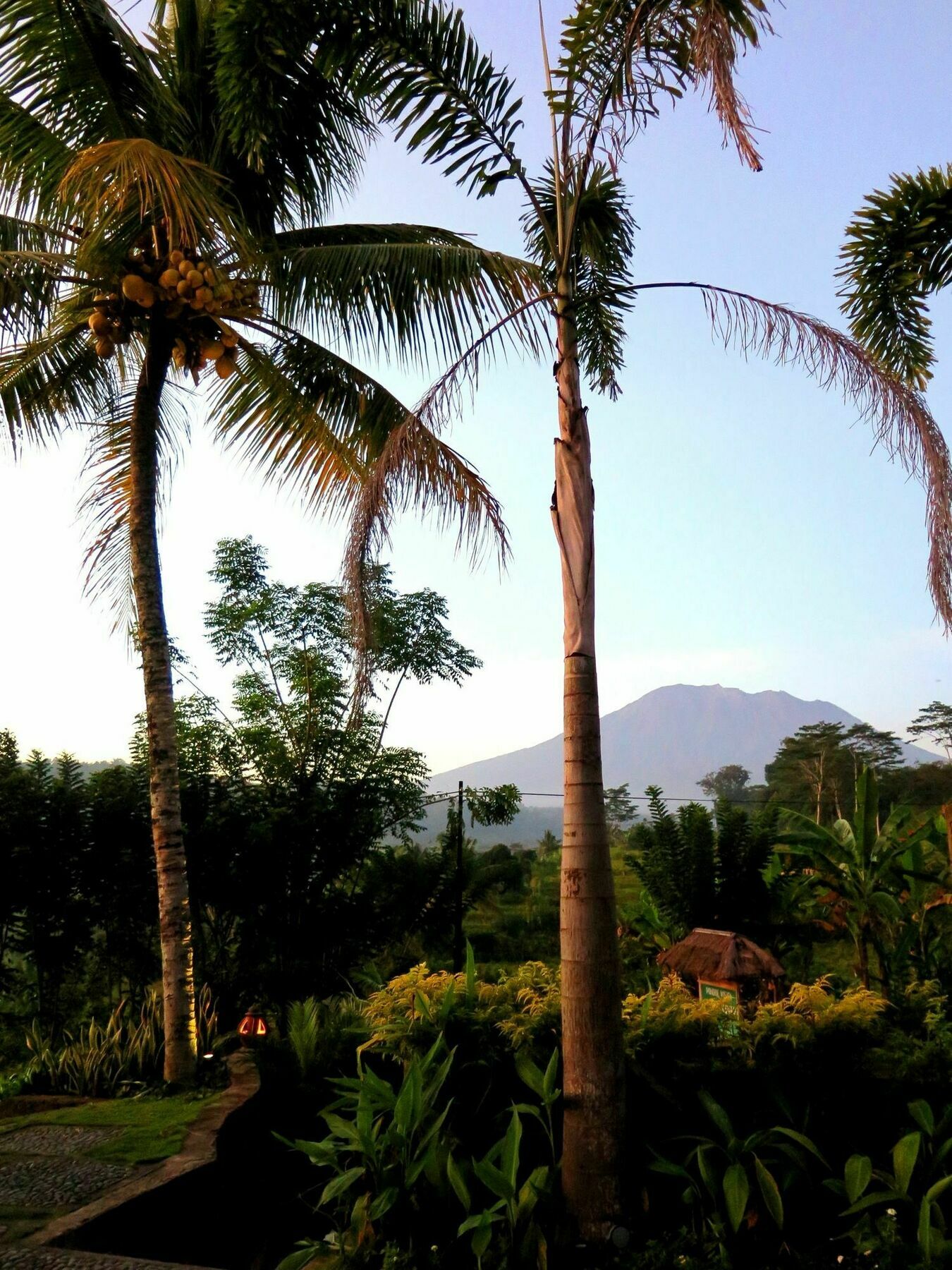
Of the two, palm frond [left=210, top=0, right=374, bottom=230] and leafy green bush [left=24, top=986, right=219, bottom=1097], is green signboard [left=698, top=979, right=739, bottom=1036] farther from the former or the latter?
palm frond [left=210, top=0, right=374, bottom=230]

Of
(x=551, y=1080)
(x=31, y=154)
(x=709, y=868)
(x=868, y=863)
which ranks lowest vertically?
(x=551, y=1080)

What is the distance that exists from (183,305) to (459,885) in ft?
19.9

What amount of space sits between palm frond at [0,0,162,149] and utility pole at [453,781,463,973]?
6.89 m

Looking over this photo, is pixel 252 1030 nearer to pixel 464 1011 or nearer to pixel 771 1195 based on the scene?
pixel 464 1011

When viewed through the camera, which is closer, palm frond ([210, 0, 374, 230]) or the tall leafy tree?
palm frond ([210, 0, 374, 230])

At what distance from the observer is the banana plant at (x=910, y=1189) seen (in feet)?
11.8

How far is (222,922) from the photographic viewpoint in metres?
9.44

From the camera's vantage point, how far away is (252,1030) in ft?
20.5

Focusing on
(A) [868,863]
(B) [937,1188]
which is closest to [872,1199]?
(B) [937,1188]

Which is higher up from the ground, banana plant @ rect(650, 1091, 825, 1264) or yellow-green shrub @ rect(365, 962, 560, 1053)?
yellow-green shrub @ rect(365, 962, 560, 1053)

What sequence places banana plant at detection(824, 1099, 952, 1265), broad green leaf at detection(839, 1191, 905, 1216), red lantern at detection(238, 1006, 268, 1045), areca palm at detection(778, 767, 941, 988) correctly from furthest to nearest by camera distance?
areca palm at detection(778, 767, 941, 988) → red lantern at detection(238, 1006, 268, 1045) → broad green leaf at detection(839, 1191, 905, 1216) → banana plant at detection(824, 1099, 952, 1265)

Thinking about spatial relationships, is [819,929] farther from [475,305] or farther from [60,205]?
[60,205]

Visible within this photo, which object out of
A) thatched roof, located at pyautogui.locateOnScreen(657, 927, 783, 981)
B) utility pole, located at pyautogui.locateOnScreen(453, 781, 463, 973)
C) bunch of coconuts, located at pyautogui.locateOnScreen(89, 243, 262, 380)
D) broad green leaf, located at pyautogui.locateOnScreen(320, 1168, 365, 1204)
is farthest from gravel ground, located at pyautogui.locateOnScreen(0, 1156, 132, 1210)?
bunch of coconuts, located at pyautogui.locateOnScreen(89, 243, 262, 380)

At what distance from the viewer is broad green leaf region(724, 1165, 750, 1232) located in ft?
12.4
